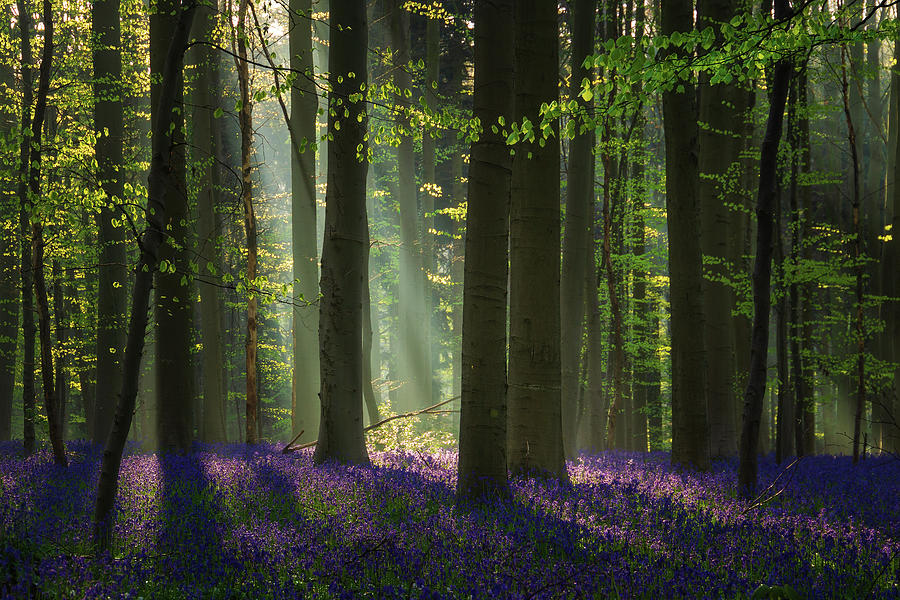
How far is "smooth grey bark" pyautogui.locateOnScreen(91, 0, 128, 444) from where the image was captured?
43.1 ft

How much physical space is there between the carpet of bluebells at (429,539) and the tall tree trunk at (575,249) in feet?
14.8

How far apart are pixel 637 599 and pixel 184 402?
8.70 meters

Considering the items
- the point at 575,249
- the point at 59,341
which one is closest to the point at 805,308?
the point at 575,249

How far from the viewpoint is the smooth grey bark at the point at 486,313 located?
6.82m

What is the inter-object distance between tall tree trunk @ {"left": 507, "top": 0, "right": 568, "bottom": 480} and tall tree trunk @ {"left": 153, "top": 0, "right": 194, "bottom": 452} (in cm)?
515

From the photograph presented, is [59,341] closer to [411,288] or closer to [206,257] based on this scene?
[206,257]

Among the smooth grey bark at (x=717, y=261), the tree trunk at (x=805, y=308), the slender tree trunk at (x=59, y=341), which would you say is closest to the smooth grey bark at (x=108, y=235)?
the slender tree trunk at (x=59, y=341)

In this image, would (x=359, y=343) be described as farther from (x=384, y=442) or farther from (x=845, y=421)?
(x=845, y=421)

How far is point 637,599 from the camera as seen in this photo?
398 centimetres

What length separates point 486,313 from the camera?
6.85 meters

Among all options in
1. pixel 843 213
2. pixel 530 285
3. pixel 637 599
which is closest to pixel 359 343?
pixel 530 285

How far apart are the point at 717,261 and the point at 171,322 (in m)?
9.46

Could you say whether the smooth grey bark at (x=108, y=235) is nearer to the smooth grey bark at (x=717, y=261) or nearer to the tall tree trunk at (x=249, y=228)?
the tall tree trunk at (x=249, y=228)

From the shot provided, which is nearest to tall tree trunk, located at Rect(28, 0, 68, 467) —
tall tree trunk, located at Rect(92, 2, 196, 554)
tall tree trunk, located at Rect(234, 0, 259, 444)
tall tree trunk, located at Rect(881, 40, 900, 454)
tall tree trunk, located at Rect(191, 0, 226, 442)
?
tall tree trunk, located at Rect(234, 0, 259, 444)
